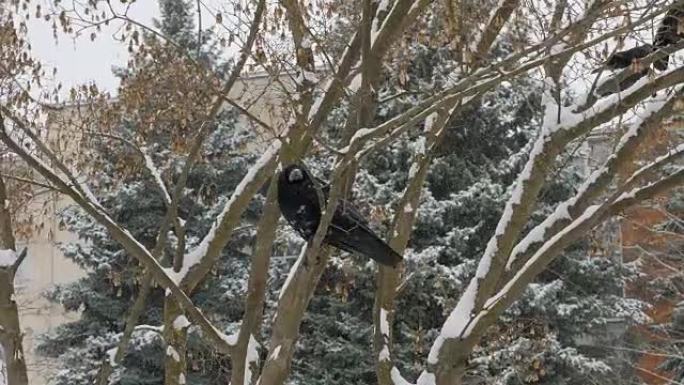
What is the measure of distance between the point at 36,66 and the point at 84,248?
7.81 metres

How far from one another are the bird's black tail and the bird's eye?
14.8 inches

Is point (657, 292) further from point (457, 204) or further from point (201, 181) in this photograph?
point (201, 181)

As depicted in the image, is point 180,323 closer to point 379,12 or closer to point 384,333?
point 384,333

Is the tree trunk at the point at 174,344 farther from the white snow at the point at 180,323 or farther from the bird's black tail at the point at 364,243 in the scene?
the bird's black tail at the point at 364,243

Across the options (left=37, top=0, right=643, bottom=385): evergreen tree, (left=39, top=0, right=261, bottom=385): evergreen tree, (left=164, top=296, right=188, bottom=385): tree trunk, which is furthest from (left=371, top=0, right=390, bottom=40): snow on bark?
(left=39, top=0, right=261, bottom=385): evergreen tree

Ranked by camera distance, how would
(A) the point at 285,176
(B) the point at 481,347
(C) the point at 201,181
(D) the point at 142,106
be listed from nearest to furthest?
1. (A) the point at 285,176
2. (D) the point at 142,106
3. (B) the point at 481,347
4. (C) the point at 201,181

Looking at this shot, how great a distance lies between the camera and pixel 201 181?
14.1m

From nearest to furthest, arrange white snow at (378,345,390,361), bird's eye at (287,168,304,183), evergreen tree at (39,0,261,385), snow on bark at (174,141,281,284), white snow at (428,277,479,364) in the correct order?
bird's eye at (287,168,304,183)
white snow at (428,277,479,364)
white snow at (378,345,390,361)
snow on bark at (174,141,281,284)
evergreen tree at (39,0,261,385)

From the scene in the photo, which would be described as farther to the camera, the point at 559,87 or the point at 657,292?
the point at 657,292

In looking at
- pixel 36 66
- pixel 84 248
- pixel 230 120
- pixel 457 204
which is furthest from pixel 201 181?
pixel 36 66

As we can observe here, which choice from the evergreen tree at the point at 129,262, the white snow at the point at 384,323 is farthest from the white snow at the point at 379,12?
the evergreen tree at the point at 129,262

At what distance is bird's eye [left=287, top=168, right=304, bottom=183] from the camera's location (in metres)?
5.04

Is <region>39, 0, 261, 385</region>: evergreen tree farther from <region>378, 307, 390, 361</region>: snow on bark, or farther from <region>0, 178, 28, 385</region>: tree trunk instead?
<region>378, 307, 390, 361</region>: snow on bark

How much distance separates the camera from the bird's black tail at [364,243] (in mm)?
4789
